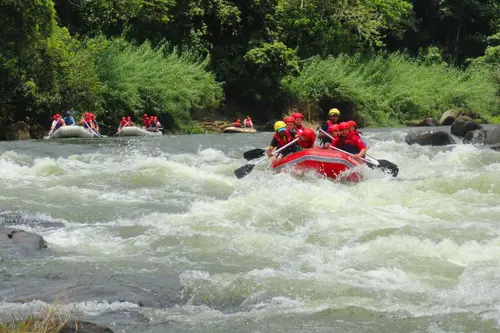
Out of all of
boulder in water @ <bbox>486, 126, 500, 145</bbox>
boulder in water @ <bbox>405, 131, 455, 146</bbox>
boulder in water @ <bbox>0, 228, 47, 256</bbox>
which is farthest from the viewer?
boulder in water @ <bbox>405, 131, 455, 146</bbox>

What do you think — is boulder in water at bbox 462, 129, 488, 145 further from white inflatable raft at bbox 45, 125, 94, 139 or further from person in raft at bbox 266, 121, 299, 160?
white inflatable raft at bbox 45, 125, 94, 139

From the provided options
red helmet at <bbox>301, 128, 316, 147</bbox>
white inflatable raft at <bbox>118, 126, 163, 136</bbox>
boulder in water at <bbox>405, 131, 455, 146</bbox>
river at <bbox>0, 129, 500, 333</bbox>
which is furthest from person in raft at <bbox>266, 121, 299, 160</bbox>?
white inflatable raft at <bbox>118, 126, 163, 136</bbox>

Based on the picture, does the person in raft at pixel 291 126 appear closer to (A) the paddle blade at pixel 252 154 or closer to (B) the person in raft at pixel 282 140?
(B) the person in raft at pixel 282 140

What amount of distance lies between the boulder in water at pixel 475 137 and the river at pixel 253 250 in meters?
6.96

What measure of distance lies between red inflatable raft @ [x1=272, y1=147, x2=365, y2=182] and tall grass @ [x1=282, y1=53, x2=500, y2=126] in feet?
67.5

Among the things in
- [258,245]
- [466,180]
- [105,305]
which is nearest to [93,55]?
[466,180]

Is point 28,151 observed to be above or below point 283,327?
below

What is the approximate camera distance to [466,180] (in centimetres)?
1135

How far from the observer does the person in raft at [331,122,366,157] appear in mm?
12805

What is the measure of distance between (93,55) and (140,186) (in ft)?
52.8

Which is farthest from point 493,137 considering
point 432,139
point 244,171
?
point 244,171

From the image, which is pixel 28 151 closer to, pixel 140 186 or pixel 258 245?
pixel 140 186

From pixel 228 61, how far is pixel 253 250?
967 inches

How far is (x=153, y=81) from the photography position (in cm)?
2848
